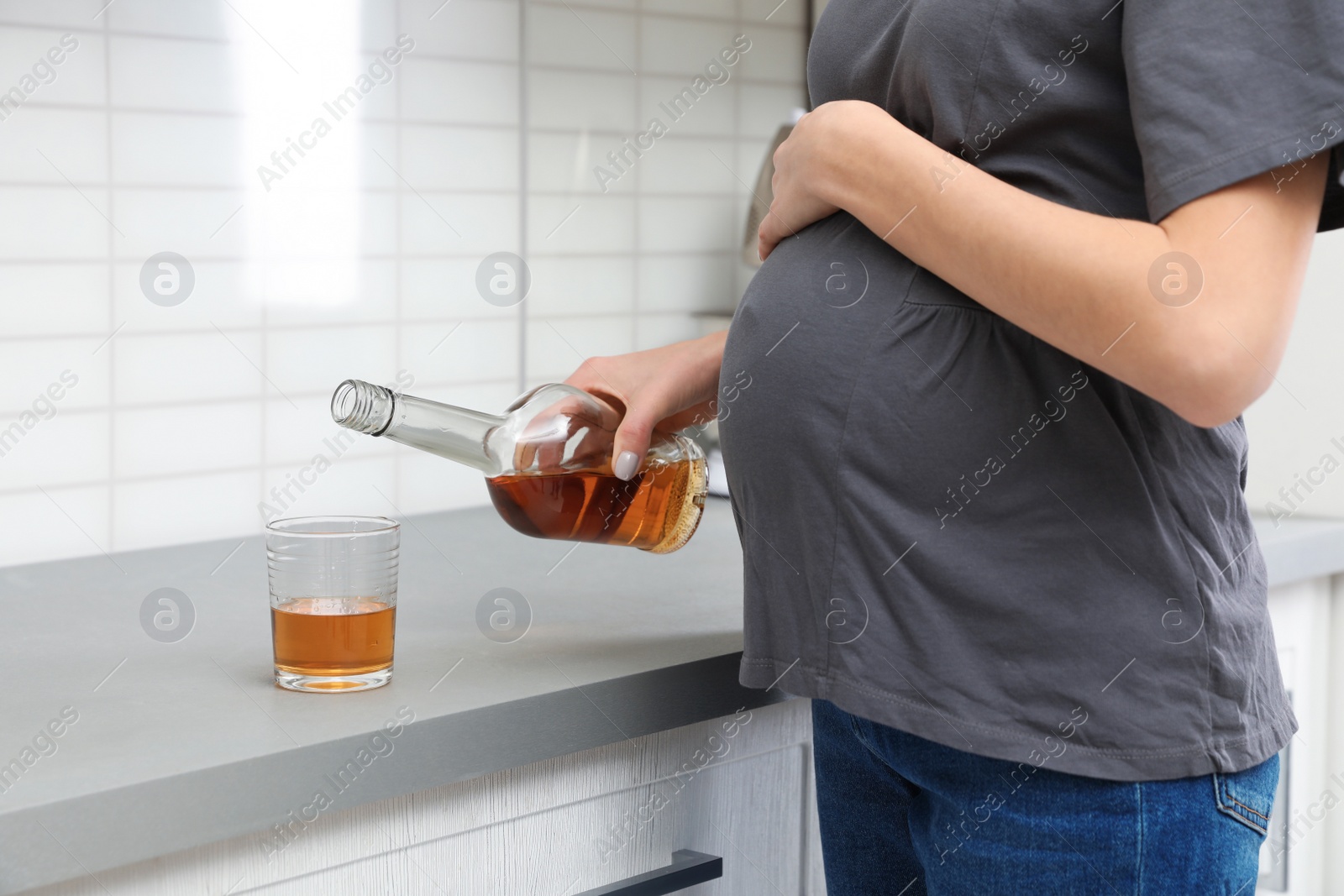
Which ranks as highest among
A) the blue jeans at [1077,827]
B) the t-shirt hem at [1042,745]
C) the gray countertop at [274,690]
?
the gray countertop at [274,690]

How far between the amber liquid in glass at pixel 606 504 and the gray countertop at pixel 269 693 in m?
0.08

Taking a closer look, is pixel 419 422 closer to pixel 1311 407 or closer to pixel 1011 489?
pixel 1011 489

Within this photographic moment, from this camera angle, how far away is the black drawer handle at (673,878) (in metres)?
0.78

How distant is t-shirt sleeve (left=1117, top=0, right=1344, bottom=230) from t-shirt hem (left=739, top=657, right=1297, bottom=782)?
0.23m

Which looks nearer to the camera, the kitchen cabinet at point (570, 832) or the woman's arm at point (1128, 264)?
the woman's arm at point (1128, 264)

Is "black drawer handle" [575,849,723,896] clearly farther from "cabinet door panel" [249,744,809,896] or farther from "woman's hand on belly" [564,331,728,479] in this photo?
"woman's hand on belly" [564,331,728,479]

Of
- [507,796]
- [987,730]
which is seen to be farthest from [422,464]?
[987,730]

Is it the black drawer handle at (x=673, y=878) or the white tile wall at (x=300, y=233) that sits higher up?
the white tile wall at (x=300, y=233)

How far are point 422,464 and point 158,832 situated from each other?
81 cm

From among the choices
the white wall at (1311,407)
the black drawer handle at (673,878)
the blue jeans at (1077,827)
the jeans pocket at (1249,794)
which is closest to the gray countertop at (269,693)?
the black drawer handle at (673,878)

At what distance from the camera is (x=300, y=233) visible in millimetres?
1240

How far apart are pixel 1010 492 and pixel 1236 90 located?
0.19 m

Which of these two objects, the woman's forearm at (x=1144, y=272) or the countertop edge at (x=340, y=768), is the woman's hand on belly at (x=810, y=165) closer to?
the woman's forearm at (x=1144, y=272)

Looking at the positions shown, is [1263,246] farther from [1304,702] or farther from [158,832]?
[1304,702]
